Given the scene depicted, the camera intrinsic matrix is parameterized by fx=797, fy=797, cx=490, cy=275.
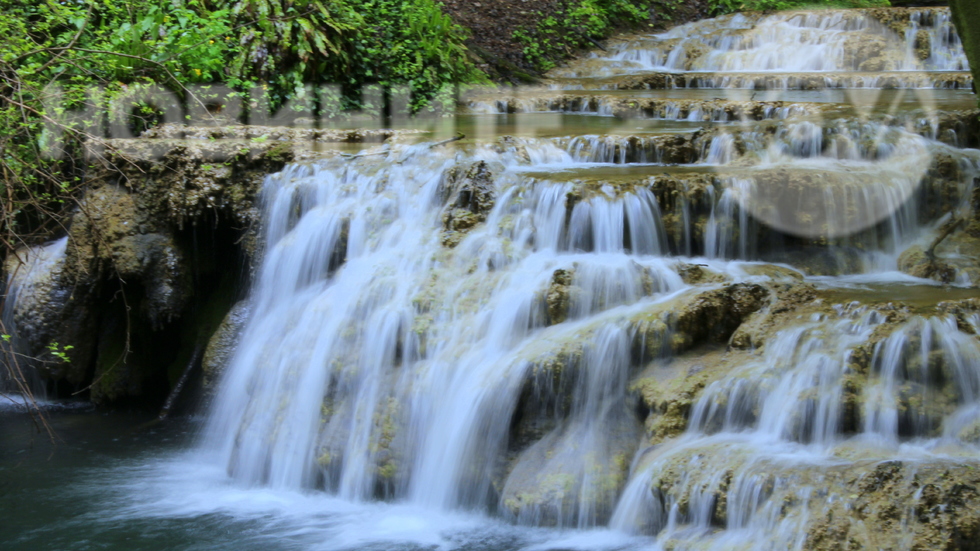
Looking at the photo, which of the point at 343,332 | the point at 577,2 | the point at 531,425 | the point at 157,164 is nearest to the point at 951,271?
the point at 531,425

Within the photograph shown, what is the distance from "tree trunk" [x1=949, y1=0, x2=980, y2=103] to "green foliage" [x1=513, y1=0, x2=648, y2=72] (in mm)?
9381

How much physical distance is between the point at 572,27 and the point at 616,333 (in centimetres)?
1155

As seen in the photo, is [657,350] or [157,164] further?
[157,164]

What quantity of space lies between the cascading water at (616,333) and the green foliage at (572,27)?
7.20 metres

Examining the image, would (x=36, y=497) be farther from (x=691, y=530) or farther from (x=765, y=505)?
(x=765, y=505)

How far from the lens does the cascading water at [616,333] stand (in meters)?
4.24

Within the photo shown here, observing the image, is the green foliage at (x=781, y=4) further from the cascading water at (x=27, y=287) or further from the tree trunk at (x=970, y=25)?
the cascading water at (x=27, y=287)

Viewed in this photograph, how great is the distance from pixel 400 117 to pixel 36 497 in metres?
6.31

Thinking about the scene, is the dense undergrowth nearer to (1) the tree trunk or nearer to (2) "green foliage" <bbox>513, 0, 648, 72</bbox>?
(2) "green foliage" <bbox>513, 0, 648, 72</bbox>

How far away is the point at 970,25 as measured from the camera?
4832 millimetres

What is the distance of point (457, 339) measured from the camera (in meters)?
5.53

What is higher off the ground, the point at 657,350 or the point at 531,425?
the point at 657,350

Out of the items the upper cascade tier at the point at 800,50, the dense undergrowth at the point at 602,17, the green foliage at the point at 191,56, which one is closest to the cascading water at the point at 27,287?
the green foliage at the point at 191,56

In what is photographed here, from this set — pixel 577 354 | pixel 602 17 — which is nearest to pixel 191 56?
pixel 577 354
